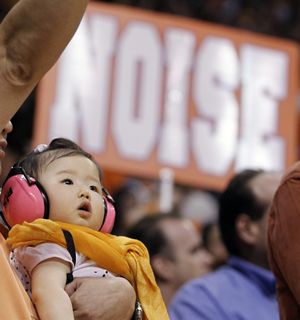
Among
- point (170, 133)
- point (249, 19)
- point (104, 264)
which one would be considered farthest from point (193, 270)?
point (249, 19)

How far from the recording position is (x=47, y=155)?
5.69 ft

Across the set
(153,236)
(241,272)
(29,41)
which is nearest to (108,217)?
(29,41)

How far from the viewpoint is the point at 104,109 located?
13.8 ft

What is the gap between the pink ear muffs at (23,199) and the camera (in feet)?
5.40

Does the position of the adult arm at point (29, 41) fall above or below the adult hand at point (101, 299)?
above

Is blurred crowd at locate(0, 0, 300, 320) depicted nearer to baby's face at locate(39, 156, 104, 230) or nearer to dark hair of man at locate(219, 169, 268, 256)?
dark hair of man at locate(219, 169, 268, 256)

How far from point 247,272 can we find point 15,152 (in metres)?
4.12

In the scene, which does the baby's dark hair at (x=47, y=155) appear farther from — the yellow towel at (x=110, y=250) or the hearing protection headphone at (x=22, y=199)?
the yellow towel at (x=110, y=250)

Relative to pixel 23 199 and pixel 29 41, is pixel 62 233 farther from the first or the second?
pixel 29 41

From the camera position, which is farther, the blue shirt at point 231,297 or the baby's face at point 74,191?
the blue shirt at point 231,297

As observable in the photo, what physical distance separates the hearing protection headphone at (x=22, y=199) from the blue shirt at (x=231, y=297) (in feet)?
3.17

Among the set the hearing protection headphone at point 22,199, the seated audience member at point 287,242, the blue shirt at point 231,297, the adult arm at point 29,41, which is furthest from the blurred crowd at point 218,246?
the adult arm at point 29,41

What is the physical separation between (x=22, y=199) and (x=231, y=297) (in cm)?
115

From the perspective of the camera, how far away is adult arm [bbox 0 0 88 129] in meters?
1.55
